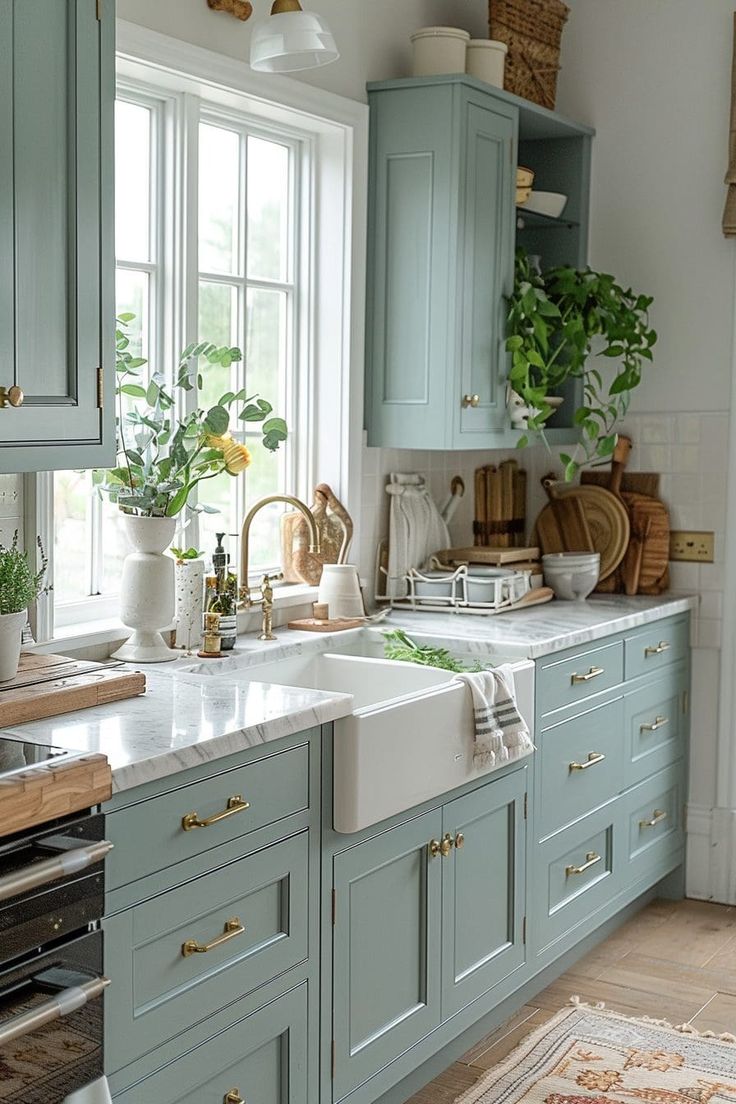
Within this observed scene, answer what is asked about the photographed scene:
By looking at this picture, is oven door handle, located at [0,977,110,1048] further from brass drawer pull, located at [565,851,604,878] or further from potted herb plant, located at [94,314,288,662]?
brass drawer pull, located at [565,851,604,878]

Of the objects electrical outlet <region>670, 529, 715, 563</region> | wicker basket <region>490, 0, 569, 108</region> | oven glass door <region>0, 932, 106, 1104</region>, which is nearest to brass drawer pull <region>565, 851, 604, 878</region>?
electrical outlet <region>670, 529, 715, 563</region>

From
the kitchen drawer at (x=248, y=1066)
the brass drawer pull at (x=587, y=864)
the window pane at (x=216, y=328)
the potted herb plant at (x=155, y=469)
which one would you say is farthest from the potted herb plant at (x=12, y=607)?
the brass drawer pull at (x=587, y=864)

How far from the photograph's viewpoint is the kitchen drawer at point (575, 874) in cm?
353

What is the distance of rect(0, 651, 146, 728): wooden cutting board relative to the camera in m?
2.27

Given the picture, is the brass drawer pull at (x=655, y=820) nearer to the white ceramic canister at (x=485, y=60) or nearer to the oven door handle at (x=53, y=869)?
the white ceramic canister at (x=485, y=60)

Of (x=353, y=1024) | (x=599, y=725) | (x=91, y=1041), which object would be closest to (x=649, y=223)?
(x=599, y=725)

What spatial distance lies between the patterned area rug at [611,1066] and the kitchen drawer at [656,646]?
3.33 feet

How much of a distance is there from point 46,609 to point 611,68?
2779 mm

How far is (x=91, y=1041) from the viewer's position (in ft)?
6.46

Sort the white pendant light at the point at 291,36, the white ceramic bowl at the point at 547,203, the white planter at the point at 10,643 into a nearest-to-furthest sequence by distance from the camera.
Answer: the white planter at the point at 10,643
the white pendant light at the point at 291,36
the white ceramic bowl at the point at 547,203

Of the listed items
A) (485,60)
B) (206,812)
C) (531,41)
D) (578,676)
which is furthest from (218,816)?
(531,41)

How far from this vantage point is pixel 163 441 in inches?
118

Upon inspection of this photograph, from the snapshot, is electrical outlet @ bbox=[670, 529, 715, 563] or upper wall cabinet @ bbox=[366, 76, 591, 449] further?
electrical outlet @ bbox=[670, 529, 715, 563]

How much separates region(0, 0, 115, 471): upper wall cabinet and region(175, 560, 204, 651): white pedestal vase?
69 cm
